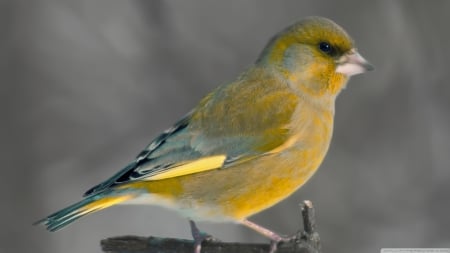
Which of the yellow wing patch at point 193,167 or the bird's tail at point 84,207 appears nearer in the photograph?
the bird's tail at point 84,207

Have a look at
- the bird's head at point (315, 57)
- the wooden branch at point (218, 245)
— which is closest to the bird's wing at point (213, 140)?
the bird's head at point (315, 57)

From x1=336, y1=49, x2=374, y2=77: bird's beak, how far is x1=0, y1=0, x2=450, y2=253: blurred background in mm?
1744

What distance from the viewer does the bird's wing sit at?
3.21 meters

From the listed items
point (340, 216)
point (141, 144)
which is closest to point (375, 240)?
point (340, 216)

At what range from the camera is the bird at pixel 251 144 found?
3.22 meters

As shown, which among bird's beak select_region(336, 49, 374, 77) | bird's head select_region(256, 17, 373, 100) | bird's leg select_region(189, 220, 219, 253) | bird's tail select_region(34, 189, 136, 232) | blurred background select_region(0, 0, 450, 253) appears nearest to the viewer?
bird's tail select_region(34, 189, 136, 232)

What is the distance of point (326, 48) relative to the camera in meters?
3.26

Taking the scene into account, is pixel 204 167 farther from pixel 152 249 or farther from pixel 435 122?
pixel 435 122

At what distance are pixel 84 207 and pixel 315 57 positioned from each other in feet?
3.46

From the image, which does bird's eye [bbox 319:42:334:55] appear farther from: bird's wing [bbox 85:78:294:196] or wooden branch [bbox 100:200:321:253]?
wooden branch [bbox 100:200:321:253]

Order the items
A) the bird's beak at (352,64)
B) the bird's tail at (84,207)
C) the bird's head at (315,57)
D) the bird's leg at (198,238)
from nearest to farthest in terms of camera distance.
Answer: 1. the bird's tail at (84,207)
2. the bird's beak at (352,64)
3. the bird's head at (315,57)
4. the bird's leg at (198,238)

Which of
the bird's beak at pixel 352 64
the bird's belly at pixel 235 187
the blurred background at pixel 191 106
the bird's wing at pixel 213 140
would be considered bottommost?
the bird's belly at pixel 235 187

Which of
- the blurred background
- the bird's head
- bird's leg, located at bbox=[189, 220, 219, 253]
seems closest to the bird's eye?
the bird's head

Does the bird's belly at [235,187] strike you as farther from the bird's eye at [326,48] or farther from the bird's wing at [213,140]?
the bird's eye at [326,48]
